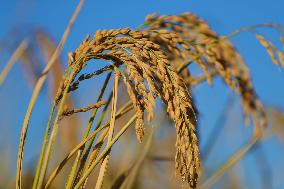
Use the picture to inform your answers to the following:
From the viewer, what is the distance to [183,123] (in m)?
1.04

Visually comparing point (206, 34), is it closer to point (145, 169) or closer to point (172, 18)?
point (172, 18)

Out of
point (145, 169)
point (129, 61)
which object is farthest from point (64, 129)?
point (129, 61)

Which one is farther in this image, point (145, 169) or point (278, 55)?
point (145, 169)

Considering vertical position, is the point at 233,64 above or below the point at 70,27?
above

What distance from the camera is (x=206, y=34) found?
1.83 meters

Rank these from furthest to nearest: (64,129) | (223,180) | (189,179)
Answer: (223,180), (64,129), (189,179)

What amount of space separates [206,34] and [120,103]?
0.65 m

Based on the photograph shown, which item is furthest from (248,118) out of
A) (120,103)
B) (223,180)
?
(223,180)

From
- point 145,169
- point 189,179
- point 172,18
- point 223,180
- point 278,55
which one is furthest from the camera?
point 223,180

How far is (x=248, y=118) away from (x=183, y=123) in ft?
3.09

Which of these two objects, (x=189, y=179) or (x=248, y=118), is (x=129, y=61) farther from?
(x=248, y=118)

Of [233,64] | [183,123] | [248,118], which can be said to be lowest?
[183,123]

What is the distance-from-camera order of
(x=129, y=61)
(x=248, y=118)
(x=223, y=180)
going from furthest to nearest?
1. (x=223, y=180)
2. (x=248, y=118)
3. (x=129, y=61)

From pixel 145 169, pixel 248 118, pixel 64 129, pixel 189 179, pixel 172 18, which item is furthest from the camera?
pixel 145 169
